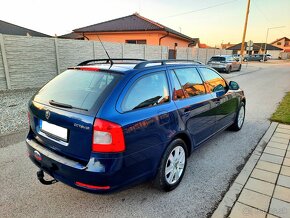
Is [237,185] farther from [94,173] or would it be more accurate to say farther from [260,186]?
[94,173]

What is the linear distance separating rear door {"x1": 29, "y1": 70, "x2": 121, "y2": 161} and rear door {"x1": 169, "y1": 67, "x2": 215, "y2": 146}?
98 cm

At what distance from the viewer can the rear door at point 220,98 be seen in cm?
383

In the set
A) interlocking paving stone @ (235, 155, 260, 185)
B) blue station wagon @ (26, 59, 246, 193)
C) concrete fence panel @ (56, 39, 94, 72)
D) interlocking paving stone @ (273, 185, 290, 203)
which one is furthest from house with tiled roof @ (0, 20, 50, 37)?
interlocking paving stone @ (273, 185, 290, 203)

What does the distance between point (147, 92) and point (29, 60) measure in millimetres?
8299

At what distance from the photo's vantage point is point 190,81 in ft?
11.0

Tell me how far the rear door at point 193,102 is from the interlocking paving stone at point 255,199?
950mm

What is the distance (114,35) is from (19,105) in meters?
17.2

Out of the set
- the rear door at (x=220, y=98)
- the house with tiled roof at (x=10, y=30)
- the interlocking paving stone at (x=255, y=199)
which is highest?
the house with tiled roof at (x=10, y=30)

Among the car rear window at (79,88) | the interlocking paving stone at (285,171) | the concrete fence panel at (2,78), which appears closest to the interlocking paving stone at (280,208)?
the interlocking paving stone at (285,171)

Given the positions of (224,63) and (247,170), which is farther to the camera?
(224,63)

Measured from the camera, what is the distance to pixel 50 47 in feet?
32.3

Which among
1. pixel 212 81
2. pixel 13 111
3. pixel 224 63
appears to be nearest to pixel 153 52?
pixel 224 63

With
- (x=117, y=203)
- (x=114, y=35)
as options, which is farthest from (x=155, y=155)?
(x=114, y=35)

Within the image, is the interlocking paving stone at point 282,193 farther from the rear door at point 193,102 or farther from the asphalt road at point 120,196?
the rear door at point 193,102
